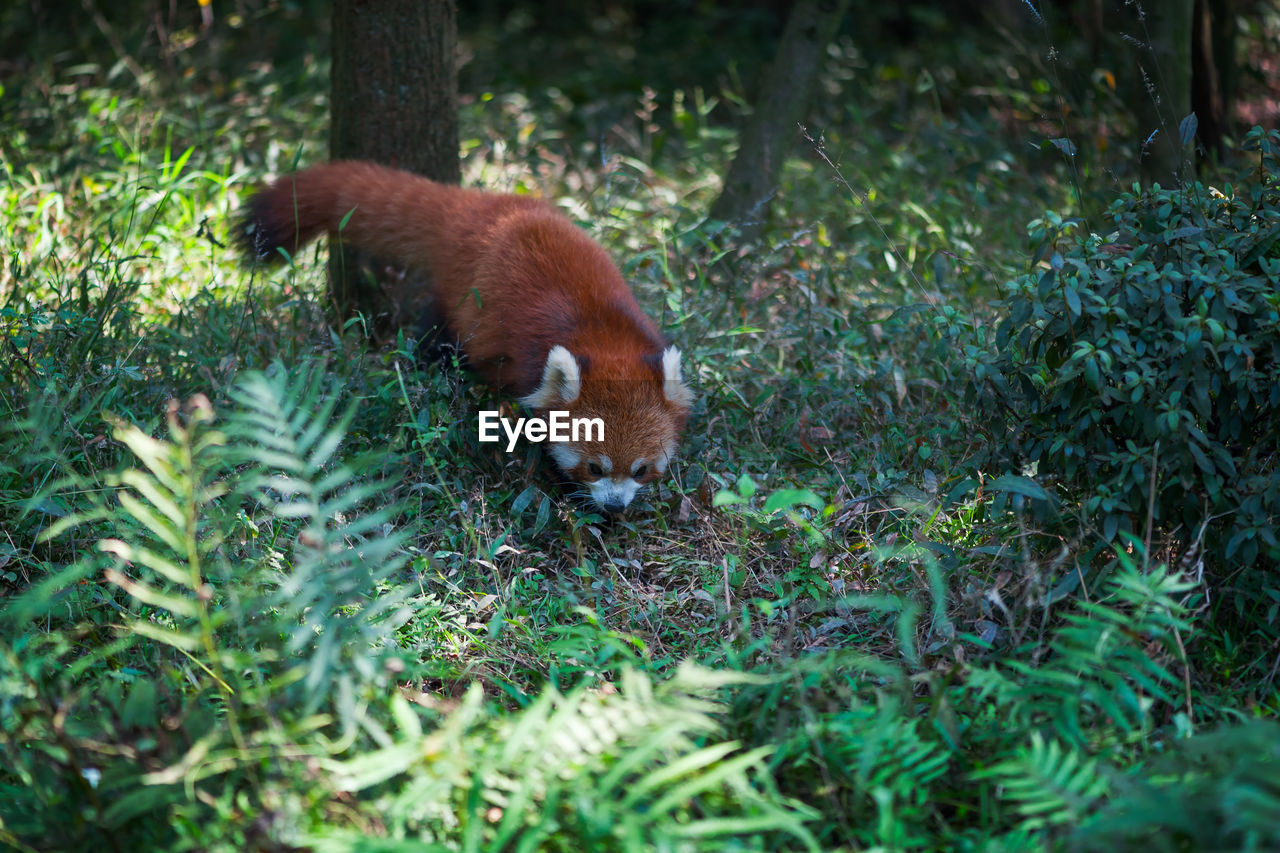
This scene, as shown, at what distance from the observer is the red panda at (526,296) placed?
362cm

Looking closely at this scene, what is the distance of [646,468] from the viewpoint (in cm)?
371

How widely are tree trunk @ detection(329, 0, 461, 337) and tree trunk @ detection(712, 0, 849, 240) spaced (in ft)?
5.35

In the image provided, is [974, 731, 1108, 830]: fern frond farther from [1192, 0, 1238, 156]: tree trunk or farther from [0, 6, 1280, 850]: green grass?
[1192, 0, 1238, 156]: tree trunk

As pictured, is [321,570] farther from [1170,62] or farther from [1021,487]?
[1170,62]

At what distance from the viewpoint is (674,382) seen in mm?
3645

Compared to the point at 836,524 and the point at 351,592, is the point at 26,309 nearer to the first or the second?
the point at 351,592

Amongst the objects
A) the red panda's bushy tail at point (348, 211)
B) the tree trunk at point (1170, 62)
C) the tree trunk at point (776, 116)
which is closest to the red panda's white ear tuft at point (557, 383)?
the red panda's bushy tail at point (348, 211)

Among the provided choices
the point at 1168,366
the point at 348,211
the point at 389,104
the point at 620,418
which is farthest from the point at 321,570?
the point at 389,104

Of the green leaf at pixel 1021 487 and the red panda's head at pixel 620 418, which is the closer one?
the green leaf at pixel 1021 487

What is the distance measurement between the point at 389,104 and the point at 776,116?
2.16 meters

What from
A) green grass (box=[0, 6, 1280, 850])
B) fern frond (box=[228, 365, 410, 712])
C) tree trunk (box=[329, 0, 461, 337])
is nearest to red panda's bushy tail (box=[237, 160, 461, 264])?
tree trunk (box=[329, 0, 461, 337])

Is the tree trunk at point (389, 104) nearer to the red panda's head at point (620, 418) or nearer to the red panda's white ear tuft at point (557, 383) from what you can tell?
the red panda's white ear tuft at point (557, 383)

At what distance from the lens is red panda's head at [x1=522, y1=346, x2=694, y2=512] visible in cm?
359

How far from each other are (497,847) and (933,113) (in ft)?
22.3
